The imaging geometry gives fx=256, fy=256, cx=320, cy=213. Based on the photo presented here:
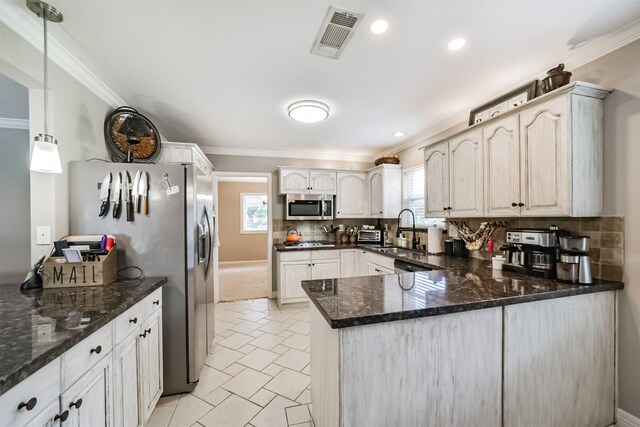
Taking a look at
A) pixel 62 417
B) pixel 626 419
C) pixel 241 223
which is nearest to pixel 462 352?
pixel 626 419

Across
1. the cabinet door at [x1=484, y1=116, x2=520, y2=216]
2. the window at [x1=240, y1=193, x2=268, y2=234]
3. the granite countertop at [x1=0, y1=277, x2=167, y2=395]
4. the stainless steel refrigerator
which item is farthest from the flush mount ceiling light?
the window at [x1=240, y1=193, x2=268, y2=234]

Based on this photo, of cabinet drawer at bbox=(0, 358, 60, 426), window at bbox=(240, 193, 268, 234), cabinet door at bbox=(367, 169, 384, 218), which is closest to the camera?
cabinet drawer at bbox=(0, 358, 60, 426)

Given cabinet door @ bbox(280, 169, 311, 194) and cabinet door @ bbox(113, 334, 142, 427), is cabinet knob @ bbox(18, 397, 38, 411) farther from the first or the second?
cabinet door @ bbox(280, 169, 311, 194)

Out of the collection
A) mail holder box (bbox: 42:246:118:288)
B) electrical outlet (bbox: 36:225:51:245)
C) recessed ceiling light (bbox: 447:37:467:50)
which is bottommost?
mail holder box (bbox: 42:246:118:288)

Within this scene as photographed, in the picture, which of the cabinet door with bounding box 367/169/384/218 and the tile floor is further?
the cabinet door with bounding box 367/169/384/218

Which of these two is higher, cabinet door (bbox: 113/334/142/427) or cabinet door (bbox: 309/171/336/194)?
cabinet door (bbox: 309/171/336/194)

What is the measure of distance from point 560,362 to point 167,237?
8.92 ft

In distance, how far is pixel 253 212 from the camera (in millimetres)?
7859

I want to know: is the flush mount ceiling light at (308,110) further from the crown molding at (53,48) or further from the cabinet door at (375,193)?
the cabinet door at (375,193)

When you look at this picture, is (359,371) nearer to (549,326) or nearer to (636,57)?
(549,326)

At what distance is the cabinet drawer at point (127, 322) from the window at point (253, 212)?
6262mm

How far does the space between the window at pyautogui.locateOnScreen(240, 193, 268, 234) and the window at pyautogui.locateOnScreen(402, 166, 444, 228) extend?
4.70 meters

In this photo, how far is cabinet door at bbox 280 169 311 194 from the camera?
4.26m

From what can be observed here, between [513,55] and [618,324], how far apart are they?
1.97 meters
